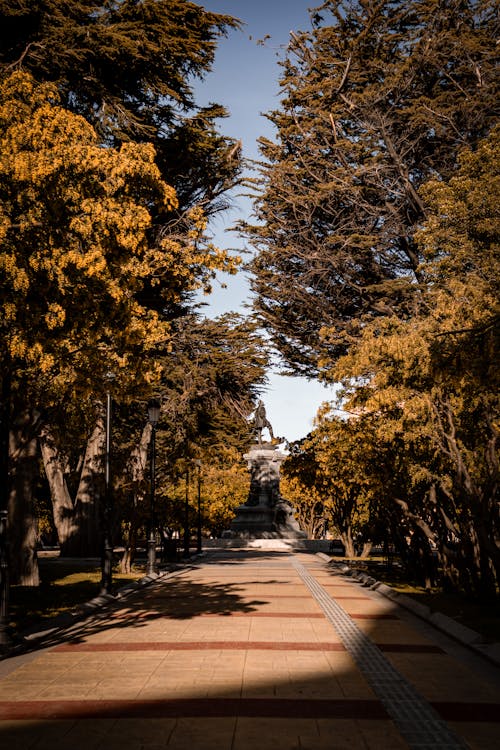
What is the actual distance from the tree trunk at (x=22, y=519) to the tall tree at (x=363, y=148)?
1008 cm

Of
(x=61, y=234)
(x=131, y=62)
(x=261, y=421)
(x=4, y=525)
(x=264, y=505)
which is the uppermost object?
(x=131, y=62)

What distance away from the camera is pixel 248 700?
696 centimetres

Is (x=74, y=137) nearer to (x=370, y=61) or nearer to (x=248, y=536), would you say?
(x=370, y=61)

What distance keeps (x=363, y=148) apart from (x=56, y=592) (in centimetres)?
1741

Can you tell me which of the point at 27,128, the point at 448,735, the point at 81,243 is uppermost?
the point at 27,128

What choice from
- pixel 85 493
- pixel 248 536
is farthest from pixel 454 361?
pixel 248 536

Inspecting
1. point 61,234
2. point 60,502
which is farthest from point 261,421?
point 61,234

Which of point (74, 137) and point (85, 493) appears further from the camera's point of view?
point (85, 493)

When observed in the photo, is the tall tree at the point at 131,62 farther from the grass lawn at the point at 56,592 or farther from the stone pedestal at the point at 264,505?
the stone pedestal at the point at 264,505

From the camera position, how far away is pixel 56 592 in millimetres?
17062

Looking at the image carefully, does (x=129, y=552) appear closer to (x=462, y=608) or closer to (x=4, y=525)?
(x=462, y=608)

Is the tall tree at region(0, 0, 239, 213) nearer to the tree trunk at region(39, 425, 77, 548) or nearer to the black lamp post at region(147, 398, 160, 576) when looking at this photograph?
the black lamp post at region(147, 398, 160, 576)

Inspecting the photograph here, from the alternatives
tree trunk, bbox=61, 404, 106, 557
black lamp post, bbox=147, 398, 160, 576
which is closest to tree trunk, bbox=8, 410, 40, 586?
black lamp post, bbox=147, 398, 160, 576

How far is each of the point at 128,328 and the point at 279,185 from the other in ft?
53.9
